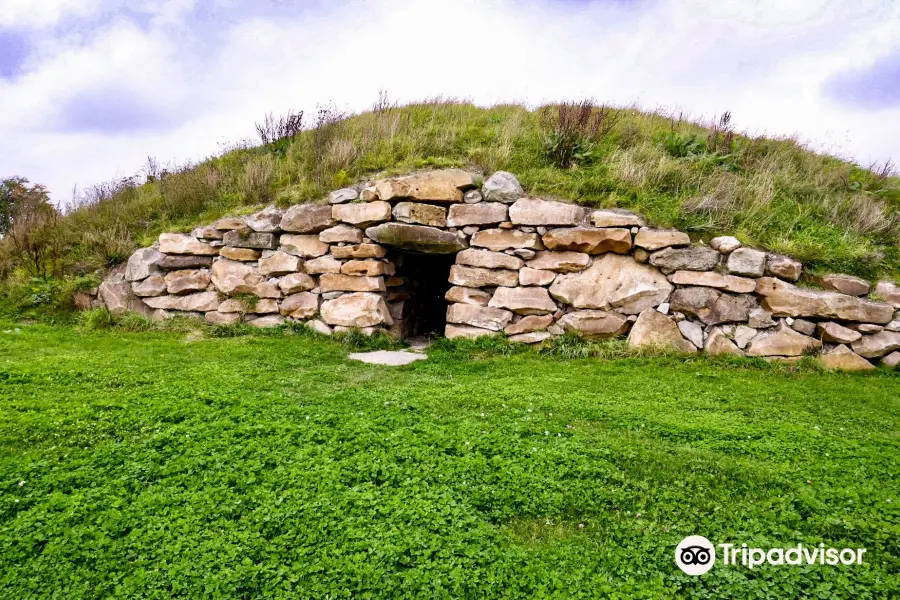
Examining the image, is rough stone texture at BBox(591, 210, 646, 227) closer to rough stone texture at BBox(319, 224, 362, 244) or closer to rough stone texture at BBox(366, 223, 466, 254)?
rough stone texture at BBox(366, 223, 466, 254)

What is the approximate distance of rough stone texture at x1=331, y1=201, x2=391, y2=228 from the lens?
8844 mm

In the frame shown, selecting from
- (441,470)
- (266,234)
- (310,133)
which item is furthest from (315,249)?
(441,470)

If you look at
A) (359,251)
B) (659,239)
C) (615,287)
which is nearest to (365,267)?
(359,251)

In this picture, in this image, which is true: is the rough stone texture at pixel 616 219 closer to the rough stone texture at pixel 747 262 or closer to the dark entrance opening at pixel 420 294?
the rough stone texture at pixel 747 262

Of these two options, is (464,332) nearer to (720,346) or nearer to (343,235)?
(343,235)

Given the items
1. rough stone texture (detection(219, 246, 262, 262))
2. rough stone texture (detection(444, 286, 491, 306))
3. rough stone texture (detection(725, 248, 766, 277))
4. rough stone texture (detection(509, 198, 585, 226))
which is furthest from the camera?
rough stone texture (detection(219, 246, 262, 262))

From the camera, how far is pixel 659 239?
25.8ft

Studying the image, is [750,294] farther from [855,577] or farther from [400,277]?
[400,277]

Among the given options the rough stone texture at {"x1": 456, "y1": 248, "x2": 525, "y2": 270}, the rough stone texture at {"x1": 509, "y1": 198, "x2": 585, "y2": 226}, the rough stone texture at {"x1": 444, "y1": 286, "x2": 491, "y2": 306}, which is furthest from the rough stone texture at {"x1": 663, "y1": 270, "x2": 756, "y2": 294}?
the rough stone texture at {"x1": 444, "y1": 286, "x2": 491, "y2": 306}

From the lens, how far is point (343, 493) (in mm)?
3904

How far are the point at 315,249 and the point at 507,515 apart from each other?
22.0 ft

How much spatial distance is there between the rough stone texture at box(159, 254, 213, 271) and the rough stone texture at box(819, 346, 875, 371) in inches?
413

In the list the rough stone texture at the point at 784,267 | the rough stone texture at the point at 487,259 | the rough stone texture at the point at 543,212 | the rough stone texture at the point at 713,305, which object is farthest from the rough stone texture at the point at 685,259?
the rough stone texture at the point at 487,259

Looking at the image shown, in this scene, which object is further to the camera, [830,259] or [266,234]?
[266,234]
